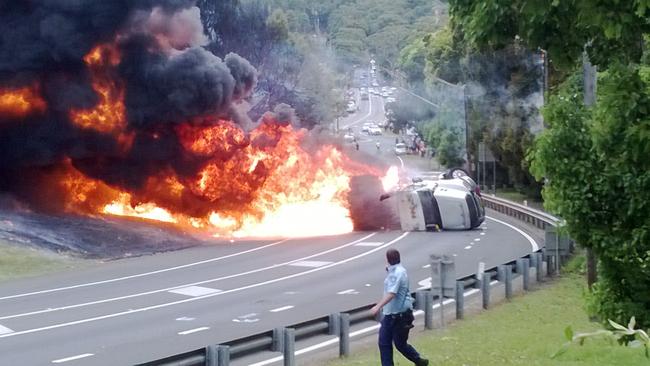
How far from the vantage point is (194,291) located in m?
21.6

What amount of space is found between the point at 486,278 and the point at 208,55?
20633mm

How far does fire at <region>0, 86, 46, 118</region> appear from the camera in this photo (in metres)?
35.9

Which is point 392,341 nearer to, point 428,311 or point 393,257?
point 393,257

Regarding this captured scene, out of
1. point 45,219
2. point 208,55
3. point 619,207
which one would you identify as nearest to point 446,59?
point 208,55

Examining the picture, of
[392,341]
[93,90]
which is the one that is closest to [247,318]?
[392,341]

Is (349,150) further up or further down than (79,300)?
further up

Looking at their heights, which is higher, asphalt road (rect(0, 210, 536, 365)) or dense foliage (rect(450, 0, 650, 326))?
dense foliage (rect(450, 0, 650, 326))

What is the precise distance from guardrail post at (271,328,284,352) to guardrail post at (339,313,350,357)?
1567mm

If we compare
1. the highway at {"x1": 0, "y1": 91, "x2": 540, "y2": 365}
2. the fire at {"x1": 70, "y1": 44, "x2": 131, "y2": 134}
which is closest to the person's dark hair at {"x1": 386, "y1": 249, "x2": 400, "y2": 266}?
the highway at {"x1": 0, "y1": 91, "x2": 540, "y2": 365}

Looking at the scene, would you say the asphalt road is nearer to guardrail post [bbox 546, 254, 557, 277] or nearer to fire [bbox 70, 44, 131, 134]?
guardrail post [bbox 546, 254, 557, 277]

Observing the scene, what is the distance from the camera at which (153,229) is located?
3303cm

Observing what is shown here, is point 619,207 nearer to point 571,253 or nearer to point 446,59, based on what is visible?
point 571,253

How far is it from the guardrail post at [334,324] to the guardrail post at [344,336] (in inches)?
1.7

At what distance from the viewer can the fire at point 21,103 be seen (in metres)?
35.9
